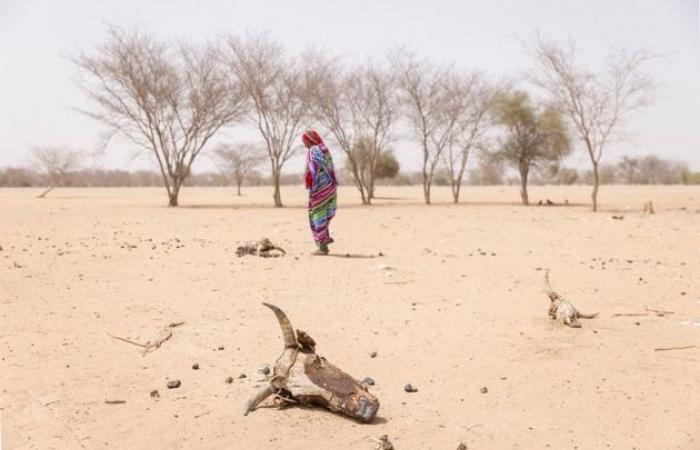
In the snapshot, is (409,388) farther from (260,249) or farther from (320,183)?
(260,249)

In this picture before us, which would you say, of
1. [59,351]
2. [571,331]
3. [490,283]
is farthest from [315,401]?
[490,283]

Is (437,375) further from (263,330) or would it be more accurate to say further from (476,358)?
(263,330)

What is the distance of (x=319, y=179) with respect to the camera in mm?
9531

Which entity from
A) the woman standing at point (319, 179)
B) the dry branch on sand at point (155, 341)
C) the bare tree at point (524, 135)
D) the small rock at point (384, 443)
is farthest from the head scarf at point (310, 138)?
the bare tree at point (524, 135)

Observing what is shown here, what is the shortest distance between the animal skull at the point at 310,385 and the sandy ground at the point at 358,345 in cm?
10

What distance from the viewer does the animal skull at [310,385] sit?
391 centimetres

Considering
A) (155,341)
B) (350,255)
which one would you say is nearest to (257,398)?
(155,341)

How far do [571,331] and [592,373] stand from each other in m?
1.03

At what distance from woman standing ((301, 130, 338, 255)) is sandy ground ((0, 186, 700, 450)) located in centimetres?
74

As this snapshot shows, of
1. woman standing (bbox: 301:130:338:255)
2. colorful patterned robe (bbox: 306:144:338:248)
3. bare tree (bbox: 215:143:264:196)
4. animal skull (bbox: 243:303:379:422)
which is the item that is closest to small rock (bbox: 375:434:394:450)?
animal skull (bbox: 243:303:379:422)

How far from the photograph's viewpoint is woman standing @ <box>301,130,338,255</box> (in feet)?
31.0

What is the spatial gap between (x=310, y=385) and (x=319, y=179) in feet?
19.0

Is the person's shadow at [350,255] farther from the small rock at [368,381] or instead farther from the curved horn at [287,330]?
the curved horn at [287,330]

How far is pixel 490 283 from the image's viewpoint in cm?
800
